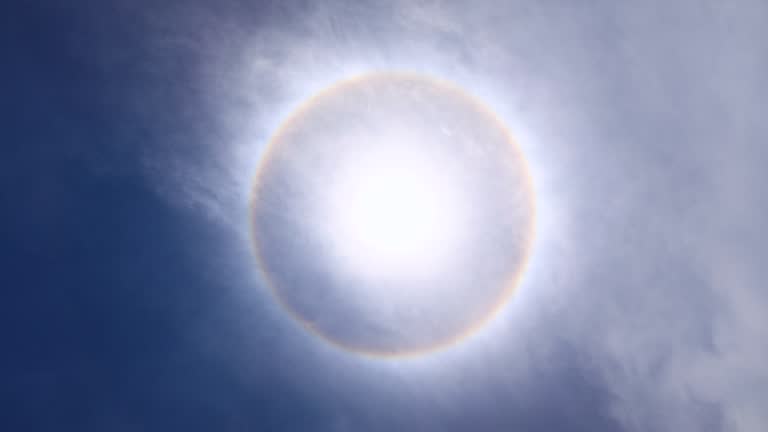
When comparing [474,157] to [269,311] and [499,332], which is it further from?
[269,311]

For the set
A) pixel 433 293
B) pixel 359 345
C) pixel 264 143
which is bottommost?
pixel 359 345

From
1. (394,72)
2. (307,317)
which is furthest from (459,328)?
(394,72)

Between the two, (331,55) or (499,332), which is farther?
(499,332)

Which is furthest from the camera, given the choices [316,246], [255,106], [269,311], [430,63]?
[269,311]

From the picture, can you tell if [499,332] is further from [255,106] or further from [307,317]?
[255,106]

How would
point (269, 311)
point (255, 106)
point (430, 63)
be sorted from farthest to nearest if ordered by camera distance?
point (269, 311) → point (255, 106) → point (430, 63)

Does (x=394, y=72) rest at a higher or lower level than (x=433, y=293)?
higher
